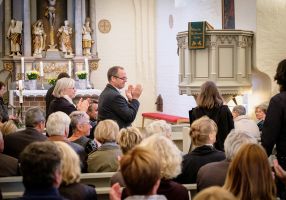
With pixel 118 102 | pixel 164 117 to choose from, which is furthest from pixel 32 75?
pixel 118 102

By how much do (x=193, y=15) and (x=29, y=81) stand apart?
4.58 m

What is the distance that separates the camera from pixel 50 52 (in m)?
15.5

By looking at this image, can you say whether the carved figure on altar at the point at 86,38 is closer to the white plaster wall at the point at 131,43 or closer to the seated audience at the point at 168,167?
the white plaster wall at the point at 131,43

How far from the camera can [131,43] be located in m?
16.8

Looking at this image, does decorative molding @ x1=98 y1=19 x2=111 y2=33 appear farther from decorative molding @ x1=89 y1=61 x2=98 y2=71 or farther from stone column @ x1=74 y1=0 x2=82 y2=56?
decorative molding @ x1=89 y1=61 x2=98 y2=71

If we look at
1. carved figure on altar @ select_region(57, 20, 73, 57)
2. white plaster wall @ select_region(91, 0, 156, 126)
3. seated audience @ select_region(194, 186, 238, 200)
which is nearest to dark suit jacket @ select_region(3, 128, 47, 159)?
seated audience @ select_region(194, 186, 238, 200)

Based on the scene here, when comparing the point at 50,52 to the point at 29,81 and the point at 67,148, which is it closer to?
the point at 29,81

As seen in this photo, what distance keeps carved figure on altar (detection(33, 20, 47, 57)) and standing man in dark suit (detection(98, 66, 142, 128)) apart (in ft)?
30.4

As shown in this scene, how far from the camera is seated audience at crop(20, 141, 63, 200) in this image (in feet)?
9.12

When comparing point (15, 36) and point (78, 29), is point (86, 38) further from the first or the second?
point (15, 36)

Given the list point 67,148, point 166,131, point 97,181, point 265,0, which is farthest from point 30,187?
point 265,0

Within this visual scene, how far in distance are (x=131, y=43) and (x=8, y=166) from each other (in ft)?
40.1

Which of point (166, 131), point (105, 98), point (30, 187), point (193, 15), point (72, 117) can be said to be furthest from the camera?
point (193, 15)

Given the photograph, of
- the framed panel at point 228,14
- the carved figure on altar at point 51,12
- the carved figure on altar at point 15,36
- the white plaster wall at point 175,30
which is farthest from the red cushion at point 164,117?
the carved figure on altar at point 15,36
